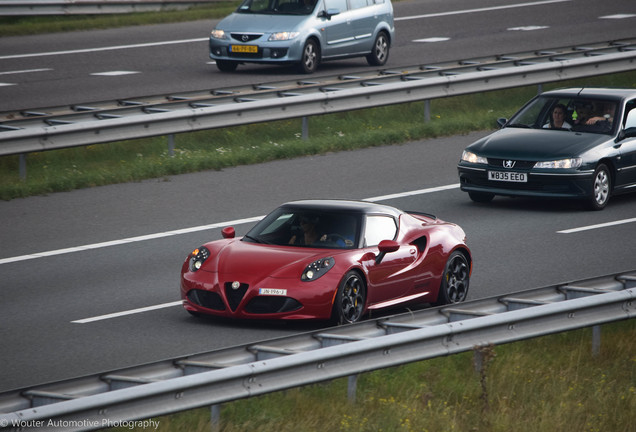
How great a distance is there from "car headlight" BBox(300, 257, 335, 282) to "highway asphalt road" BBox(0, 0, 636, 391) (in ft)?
1.67

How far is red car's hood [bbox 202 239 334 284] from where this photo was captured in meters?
11.2

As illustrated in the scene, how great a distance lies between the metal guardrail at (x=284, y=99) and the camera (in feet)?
59.8

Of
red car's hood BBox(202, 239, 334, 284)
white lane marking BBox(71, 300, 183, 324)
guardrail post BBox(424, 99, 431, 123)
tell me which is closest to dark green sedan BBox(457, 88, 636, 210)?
guardrail post BBox(424, 99, 431, 123)

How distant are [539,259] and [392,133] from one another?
742 cm

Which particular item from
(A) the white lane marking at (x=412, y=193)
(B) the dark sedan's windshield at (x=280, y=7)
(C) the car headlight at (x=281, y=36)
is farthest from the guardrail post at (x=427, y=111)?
(B) the dark sedan's windshield at (x=280, y=7)

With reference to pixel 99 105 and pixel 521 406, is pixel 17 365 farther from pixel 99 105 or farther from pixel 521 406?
pixel 99 105

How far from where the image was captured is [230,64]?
2641 centimetres

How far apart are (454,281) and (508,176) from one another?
4736mm

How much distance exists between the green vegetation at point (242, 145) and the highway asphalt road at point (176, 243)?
0.31 m

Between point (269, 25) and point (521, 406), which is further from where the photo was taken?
point (269, 25)

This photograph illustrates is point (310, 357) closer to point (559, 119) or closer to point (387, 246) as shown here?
point (387, 246)

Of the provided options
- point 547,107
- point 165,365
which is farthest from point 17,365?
point 547,107

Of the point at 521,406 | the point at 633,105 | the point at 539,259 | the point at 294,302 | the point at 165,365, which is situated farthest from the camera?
the point at 633,105

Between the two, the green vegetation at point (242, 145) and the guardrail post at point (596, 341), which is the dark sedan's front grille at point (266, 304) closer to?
the guardrail post at point (596, 341)
